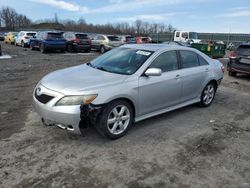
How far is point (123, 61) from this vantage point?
4.82m

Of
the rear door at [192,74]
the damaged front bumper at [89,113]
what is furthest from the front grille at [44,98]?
the rear door at [192,74]

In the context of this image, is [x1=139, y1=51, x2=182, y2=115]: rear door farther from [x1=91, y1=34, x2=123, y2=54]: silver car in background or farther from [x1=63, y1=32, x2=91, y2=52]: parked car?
[x1=63, y1=32, x2=91, y2=52]: parked car

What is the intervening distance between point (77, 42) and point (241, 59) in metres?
14.3

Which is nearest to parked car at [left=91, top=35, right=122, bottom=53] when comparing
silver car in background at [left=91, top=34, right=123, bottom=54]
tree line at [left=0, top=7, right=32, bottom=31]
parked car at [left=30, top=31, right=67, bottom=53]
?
silver car in background at [left=91, top=34, right=123, bottom=54]

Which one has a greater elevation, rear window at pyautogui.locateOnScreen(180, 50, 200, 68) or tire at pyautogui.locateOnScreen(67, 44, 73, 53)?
rear window at pyautogui.locateOnScreen(180, 50, 200, 68)

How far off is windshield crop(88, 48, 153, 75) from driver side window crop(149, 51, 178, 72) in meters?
0.20

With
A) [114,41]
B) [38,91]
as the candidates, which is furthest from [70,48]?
[38,91]

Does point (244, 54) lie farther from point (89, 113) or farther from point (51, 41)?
point (51, 41)

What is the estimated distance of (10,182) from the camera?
2980 mm

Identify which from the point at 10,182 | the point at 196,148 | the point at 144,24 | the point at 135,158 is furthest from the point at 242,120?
the point at 144,24

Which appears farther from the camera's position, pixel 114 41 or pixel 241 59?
pixel 114 41

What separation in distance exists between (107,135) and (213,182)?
5.70 ft

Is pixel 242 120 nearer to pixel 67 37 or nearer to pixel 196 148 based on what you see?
pixel 196 148

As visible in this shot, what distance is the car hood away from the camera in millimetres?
3791
